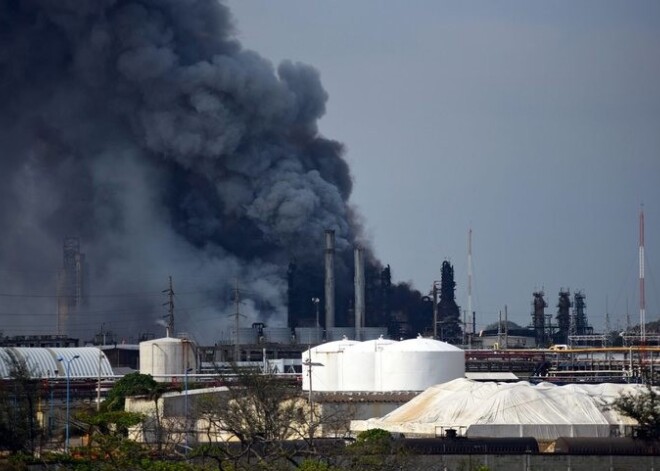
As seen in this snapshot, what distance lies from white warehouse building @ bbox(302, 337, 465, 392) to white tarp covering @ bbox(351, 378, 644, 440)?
13.7 m

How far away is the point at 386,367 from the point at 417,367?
1.84m

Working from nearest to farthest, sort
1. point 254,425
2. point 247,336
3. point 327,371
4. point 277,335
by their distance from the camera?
point 254,425, point 327,371, point 247,336, point 277,335

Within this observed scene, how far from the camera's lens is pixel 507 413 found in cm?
6475

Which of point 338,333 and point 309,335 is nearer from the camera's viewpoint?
point 309,335

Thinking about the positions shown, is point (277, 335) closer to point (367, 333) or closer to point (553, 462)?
point (367, 333)

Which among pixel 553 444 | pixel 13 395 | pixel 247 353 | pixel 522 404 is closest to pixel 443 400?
pixel 522 404

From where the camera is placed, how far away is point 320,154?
485 feet

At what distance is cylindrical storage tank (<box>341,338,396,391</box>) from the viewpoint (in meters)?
86.1

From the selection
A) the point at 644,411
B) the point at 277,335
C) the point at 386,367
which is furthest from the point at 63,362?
the point at 644,411

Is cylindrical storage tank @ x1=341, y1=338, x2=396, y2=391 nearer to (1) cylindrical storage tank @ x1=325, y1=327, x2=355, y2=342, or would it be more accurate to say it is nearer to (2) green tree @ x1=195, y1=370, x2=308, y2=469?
(2) green tree @ x1=195, y1=370, x2=308, y2=469

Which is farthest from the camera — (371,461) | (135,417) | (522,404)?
(522,404)

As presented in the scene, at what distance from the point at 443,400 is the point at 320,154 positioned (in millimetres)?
81228

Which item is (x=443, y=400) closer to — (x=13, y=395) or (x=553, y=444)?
(x=553, y=444)

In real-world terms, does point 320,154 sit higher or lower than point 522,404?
higher
